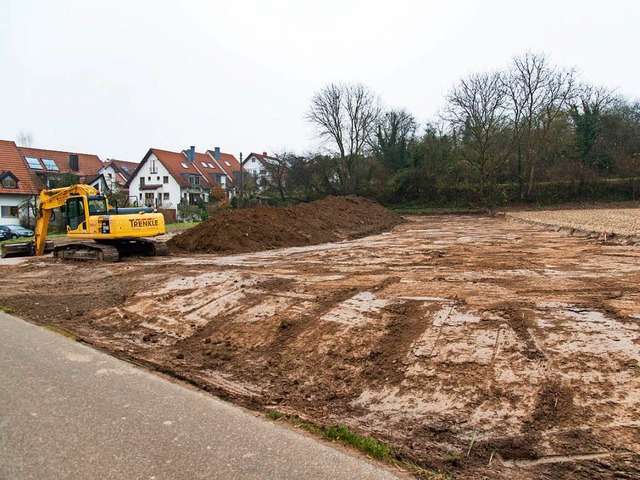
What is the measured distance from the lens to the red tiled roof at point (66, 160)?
5419 centimetres

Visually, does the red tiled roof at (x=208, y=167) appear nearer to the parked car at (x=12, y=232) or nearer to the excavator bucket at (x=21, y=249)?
the parked car at (x=12, y=232)

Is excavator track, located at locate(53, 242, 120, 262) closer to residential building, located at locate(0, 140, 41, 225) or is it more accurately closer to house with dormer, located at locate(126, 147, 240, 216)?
residential building, located at locate(0, 140, 41, 225)

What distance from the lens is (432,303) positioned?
7543 millimetres

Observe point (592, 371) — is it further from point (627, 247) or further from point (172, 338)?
point (627, 247)

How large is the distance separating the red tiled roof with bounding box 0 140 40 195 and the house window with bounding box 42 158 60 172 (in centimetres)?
481

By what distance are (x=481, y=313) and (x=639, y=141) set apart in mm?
46428

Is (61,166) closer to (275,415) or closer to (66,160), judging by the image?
(66,160)

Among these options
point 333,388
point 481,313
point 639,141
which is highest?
point 639,141

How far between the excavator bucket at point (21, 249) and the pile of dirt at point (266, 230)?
5.04m

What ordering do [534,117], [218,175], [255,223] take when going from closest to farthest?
[255,223] → [534,117] → [218,175]

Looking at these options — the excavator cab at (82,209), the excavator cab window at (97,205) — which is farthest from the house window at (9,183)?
the excavator cab window at (97,205)

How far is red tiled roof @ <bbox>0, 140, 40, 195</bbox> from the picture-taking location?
4581 cm

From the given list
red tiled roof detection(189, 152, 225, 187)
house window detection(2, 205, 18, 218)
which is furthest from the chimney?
red tiled roof detection(189, 152, 225, 187)

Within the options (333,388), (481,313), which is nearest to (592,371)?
(481,313)
